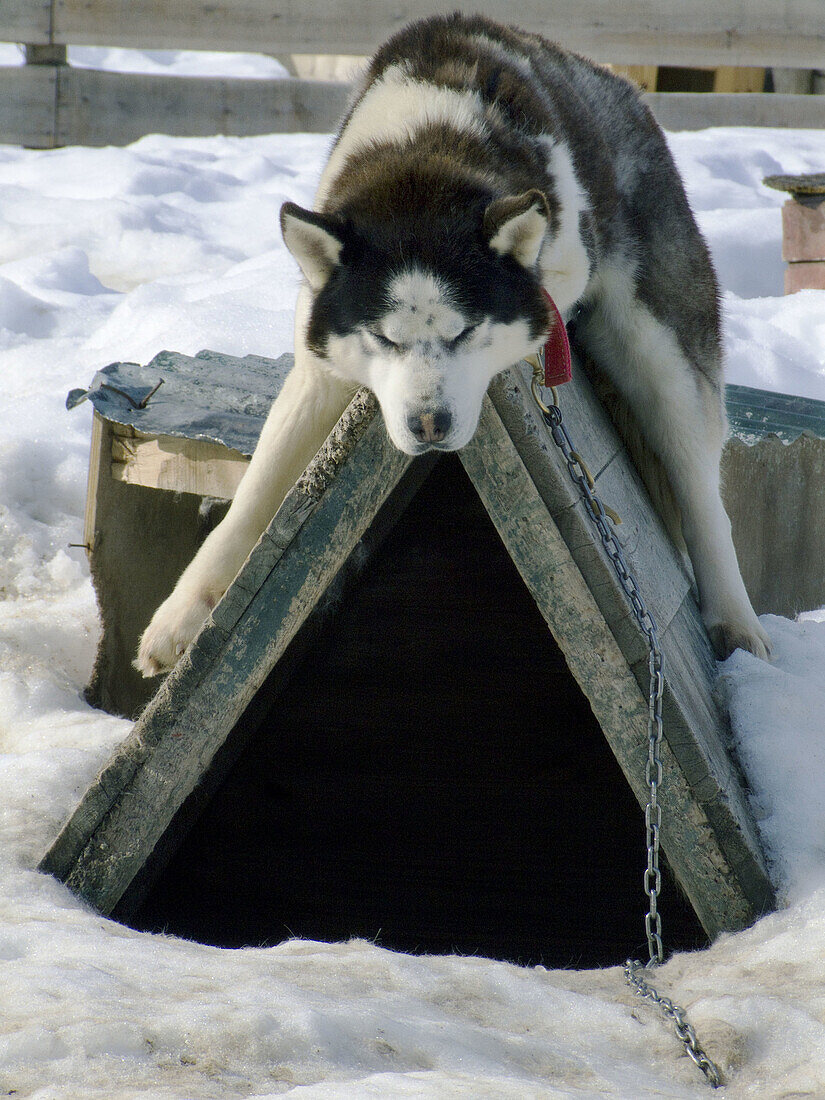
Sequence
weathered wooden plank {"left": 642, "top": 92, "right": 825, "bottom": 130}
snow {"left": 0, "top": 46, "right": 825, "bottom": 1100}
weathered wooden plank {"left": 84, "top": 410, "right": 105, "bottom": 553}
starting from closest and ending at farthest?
1. snow {"left": 0, "top": 46, "right": 825, "bottom": 1100}
2. weathered wooden plank {"left": 84, "top": 410, "right": 105, "bottom": 553}
3. weathered wooden plank {"left": 642, "top": 92, "right": 825, "bottom": 130}

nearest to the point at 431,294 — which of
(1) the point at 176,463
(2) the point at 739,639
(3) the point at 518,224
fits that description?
(3) the point at 518,224

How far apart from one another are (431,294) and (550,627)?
0.71 metres

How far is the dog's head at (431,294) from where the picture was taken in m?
2.09

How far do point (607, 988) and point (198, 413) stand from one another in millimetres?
2422

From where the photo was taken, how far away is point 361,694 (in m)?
2.69

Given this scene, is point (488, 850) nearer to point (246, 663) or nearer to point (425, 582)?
point (425, 582)

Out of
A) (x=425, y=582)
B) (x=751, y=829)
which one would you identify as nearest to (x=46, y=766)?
(x=425, y=582)

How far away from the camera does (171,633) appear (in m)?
2.57

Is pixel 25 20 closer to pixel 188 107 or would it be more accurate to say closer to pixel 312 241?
pixel 188 107

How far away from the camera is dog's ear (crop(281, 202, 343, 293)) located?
2215mm

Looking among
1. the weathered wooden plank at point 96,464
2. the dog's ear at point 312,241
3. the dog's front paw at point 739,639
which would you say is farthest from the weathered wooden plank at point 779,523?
the dog's ear at point 312,241

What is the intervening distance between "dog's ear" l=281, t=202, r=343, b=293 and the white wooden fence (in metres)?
8.15

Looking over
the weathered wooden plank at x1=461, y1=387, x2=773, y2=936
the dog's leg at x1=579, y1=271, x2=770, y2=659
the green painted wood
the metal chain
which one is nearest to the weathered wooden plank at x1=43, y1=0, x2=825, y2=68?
the green painted wood

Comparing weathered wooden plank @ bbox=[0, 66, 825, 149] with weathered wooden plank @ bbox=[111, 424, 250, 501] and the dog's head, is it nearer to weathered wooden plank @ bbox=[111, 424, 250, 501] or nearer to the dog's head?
weathered wooden plank @ bbox=[111, 424, 250, 501]
